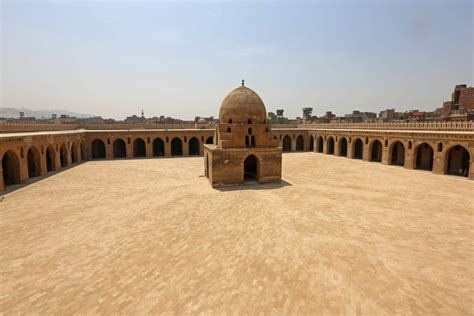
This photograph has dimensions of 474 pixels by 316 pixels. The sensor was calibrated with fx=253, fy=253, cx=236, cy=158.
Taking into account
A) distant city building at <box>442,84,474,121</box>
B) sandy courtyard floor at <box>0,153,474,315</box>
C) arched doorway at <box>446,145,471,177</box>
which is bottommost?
sandy courtyard floor at <box>0,153,474,315</box>

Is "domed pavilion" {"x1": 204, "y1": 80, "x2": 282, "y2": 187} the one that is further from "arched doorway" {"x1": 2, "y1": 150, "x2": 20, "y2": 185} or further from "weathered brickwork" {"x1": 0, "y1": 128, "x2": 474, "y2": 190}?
"arched doorway" {"x1": 2, "y1": 150, "x2": 20, "y2": 185}

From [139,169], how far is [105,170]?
257 cm

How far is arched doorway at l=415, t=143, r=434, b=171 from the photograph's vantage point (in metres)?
21.2

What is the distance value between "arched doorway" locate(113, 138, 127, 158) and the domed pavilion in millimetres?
18693

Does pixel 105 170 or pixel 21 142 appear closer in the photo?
pixel 21 142

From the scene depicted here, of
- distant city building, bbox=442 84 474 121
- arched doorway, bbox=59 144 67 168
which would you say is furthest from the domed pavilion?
distant city building, bbox=442 84 474 121

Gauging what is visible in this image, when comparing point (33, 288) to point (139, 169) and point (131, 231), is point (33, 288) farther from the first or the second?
point (139, 169)

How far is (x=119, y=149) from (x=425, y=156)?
31.9 meters

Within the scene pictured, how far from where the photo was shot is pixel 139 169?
20.8 meters

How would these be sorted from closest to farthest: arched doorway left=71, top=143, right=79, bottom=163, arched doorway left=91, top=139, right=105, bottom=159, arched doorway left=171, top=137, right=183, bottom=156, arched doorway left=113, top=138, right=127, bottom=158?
arched doorway left=71, top=143, right=79, bottom=163, arched doorway left=91, top=139, right=105, bottom=159, arched doorway left=113, top=138, right=127, bottom=158, arched doorway left=171, top=137, right=183, bottom=156

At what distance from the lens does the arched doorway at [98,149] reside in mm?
29453

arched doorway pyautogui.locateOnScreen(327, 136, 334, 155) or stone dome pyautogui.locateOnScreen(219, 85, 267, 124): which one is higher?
stone dome pyautogui.locateOnScreen(219, 85, 267, 124)

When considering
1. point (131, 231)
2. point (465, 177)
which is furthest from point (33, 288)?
point (465, 177)

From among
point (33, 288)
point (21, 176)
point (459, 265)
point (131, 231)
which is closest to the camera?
point (33, 288)
